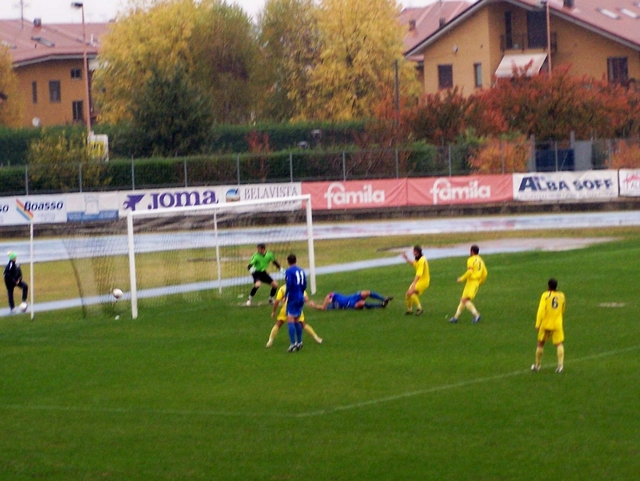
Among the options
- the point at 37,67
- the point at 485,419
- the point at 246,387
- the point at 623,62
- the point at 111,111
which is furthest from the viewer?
the point at 37,67

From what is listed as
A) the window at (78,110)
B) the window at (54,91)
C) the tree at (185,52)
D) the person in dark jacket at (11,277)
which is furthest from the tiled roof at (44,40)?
the person in dark jacket at (11,277)

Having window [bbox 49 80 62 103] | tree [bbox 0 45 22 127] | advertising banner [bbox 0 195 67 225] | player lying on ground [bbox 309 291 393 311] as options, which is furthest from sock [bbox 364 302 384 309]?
window [bbox 49 80 62 103]

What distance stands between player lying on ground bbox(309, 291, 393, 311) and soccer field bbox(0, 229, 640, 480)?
421mm

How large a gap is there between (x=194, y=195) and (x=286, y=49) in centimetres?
4033

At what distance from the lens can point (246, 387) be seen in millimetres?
15477

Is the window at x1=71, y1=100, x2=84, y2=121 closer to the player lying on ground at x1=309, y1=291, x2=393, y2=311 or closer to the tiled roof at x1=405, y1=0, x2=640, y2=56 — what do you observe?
the tiled roof at x1=405, y1=0, x2=640, y2=56

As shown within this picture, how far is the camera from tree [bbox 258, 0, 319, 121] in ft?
279

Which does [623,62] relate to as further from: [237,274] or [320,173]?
[237,274]

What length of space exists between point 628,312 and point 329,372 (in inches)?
316

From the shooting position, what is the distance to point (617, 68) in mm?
73438

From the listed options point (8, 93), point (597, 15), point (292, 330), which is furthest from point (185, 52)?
point (292, 330)

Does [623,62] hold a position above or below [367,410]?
above

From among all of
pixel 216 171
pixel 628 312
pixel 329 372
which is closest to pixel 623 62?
pixel 216 171

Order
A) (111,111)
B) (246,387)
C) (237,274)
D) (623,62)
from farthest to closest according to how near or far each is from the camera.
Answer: (111,111)
(623,62)
(237,274)
(246,387)
